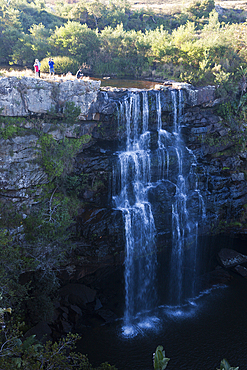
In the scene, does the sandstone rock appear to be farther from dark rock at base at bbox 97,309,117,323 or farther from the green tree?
dark rock at base at bbox 97,309,117,323

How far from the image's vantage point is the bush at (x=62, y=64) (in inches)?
1235

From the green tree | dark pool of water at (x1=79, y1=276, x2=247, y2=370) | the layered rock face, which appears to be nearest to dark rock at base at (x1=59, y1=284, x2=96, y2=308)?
dark pool of water at (x1=79, y1=276, x2=247, y2=370)

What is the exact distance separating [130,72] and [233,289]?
84.8 feet

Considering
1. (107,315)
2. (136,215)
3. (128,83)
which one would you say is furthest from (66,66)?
(107,315)

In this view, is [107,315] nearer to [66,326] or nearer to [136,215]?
[66,326]

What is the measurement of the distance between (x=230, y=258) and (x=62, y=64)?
85.6ft

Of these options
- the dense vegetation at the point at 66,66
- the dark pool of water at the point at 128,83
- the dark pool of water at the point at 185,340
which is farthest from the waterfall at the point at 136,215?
the dark pool of water at the point at 128,83

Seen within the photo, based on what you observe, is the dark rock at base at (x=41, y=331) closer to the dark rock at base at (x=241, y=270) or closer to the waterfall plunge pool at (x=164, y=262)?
the waterfall plunge pool at (x=164, y=262)

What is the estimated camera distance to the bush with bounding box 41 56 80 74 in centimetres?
3138

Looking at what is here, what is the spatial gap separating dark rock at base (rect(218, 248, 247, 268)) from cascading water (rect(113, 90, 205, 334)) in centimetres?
275

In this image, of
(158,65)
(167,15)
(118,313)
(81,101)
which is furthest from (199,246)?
(167,15)

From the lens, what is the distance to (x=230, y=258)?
27.7 metres

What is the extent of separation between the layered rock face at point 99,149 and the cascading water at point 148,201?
0.69 m

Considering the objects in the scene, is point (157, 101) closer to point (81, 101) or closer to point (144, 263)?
point (81, 101)
